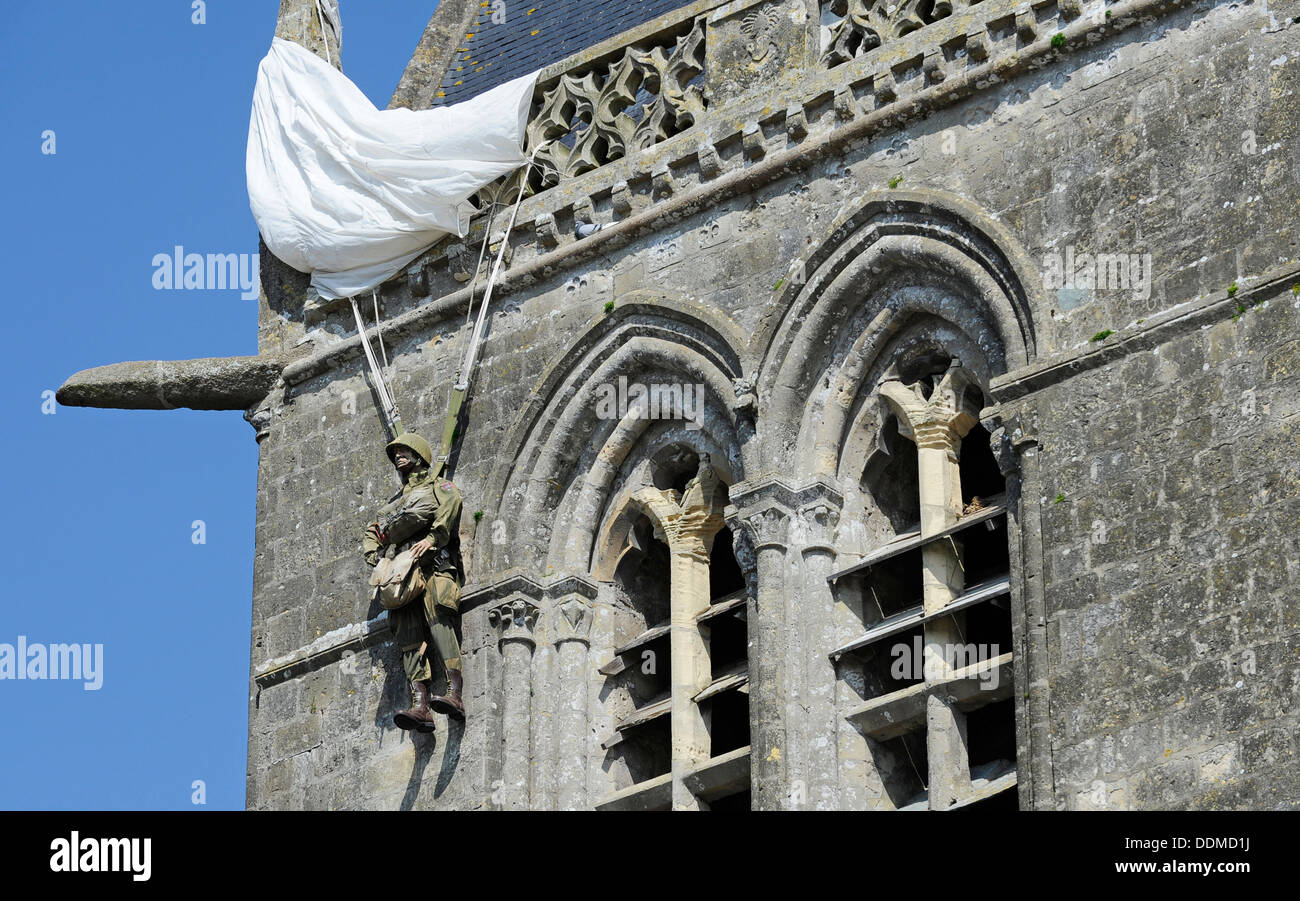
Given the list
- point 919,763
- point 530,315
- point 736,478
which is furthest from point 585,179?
point 919,763

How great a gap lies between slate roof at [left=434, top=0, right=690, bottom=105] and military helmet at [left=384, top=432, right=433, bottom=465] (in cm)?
290

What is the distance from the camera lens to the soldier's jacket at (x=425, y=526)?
20672 mm

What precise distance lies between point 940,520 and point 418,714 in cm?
294

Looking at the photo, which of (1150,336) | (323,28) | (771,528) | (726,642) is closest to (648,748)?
(726,642)

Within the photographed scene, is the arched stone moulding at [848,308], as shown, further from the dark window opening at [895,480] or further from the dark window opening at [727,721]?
the dark window opening at [727,721]

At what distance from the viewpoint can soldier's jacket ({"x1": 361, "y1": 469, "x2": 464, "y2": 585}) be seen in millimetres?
20672

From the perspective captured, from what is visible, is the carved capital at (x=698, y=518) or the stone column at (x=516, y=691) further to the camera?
the carved capital at (x=698, y=518)

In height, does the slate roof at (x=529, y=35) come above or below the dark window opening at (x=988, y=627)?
above

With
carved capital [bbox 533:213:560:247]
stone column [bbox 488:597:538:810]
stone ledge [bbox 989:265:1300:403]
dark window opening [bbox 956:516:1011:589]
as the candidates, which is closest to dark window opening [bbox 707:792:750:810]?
stone column [bbox 488:597:538:810]

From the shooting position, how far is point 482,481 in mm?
21000

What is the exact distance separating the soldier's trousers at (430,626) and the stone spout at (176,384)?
6.99 ft

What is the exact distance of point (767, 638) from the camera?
63.7ft

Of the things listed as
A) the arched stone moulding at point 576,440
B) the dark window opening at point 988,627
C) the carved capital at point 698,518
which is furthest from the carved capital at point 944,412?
the arched stone moulding at point 576,440

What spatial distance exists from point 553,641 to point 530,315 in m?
1.85
